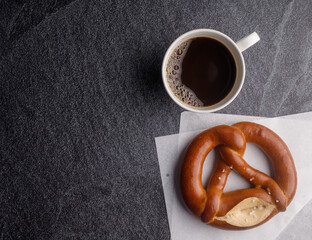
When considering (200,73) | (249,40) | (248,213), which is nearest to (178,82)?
(200,73)

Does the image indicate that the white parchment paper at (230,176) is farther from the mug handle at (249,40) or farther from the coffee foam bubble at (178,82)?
the mug handle at (249,40)

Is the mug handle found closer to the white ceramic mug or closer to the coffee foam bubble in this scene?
the white ceramic mug

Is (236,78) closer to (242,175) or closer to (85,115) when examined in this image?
(242,175)

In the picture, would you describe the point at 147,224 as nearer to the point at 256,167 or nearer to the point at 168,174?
the point at 168,174

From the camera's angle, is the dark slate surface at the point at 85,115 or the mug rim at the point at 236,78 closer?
the mug rim at the point at 236,78

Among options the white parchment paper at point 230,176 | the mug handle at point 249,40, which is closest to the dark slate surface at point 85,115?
the white parchment paper at point 230,176

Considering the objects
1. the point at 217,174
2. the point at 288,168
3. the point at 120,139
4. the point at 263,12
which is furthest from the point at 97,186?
the point at 263,12
